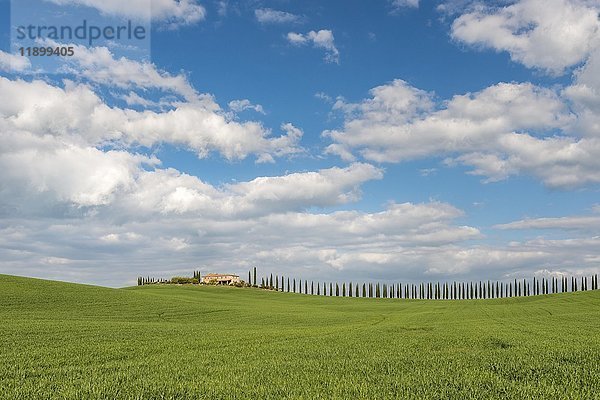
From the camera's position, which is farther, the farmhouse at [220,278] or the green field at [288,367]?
the farmhouse at [220,278]

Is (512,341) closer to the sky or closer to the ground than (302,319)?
closer to the sky

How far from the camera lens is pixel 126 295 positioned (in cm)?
6744

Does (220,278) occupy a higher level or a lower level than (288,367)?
lower

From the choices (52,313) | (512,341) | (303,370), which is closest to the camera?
(303,370)

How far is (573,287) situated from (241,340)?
139 meters

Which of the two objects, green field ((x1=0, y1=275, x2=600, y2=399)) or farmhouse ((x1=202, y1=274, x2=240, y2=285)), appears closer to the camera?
green field ((x1=0, y1=275, x2=600, y2=399))

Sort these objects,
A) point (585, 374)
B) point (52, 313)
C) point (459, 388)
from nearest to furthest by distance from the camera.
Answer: point (459, 388) → point (585, 374) → point (52, 313)

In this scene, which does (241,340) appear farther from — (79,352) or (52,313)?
(52,313)

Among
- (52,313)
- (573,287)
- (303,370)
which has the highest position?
(303,370)

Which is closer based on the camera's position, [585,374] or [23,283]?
[585,374]

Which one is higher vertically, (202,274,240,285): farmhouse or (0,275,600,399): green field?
(0,275,600,399): green field

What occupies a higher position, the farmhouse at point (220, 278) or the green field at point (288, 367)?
the green field at point (288, 367)

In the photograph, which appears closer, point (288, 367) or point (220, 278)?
point (288, 367)

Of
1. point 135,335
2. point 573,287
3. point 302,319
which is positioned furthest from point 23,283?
point 573,287
